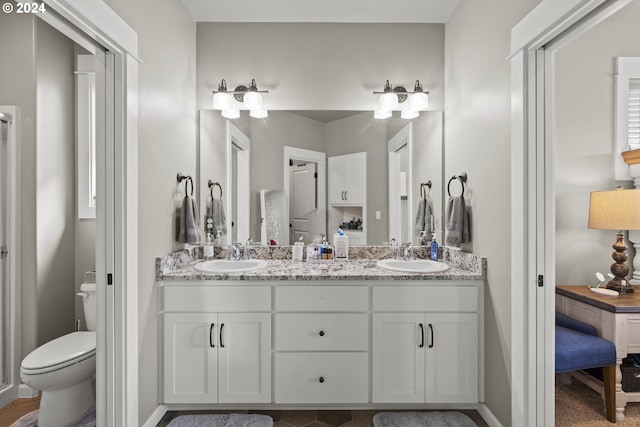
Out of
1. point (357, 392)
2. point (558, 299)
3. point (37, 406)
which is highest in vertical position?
point (558, 299)

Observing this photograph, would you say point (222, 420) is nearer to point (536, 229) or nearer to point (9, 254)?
point (9, 254)

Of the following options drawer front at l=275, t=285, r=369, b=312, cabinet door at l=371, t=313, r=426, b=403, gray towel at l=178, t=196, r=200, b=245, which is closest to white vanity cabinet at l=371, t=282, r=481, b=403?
cabinet door at l=371, t=313, r=426, b=403

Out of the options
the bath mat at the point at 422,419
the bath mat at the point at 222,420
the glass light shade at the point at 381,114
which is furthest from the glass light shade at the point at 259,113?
the bath mat at the point at 422,419

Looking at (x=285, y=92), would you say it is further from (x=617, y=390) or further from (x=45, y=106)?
(x=617, y=390)

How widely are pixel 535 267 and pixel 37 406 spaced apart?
2.95 m

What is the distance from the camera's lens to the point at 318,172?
2.51 m

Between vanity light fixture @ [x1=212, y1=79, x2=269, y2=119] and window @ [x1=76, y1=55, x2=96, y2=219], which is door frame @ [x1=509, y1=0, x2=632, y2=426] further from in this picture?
window @ [x1=76, y1=55, x2=96, y2=219]

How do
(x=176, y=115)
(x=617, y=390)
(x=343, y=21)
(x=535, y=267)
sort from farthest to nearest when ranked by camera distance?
(x=343, y=21)
(x=176, y=115)
(x=617, y=390)
(x=535, y=267)

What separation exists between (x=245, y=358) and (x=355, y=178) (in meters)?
1.44

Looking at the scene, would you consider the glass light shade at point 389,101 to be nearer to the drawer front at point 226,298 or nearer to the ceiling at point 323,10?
the ceiling at point 323,10

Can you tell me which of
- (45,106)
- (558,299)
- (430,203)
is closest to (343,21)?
(430,203)

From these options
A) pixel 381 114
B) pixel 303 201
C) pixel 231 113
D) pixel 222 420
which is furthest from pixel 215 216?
pixel 381 114

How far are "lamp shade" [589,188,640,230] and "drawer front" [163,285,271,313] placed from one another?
2103mm

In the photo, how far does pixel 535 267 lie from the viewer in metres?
1.53
